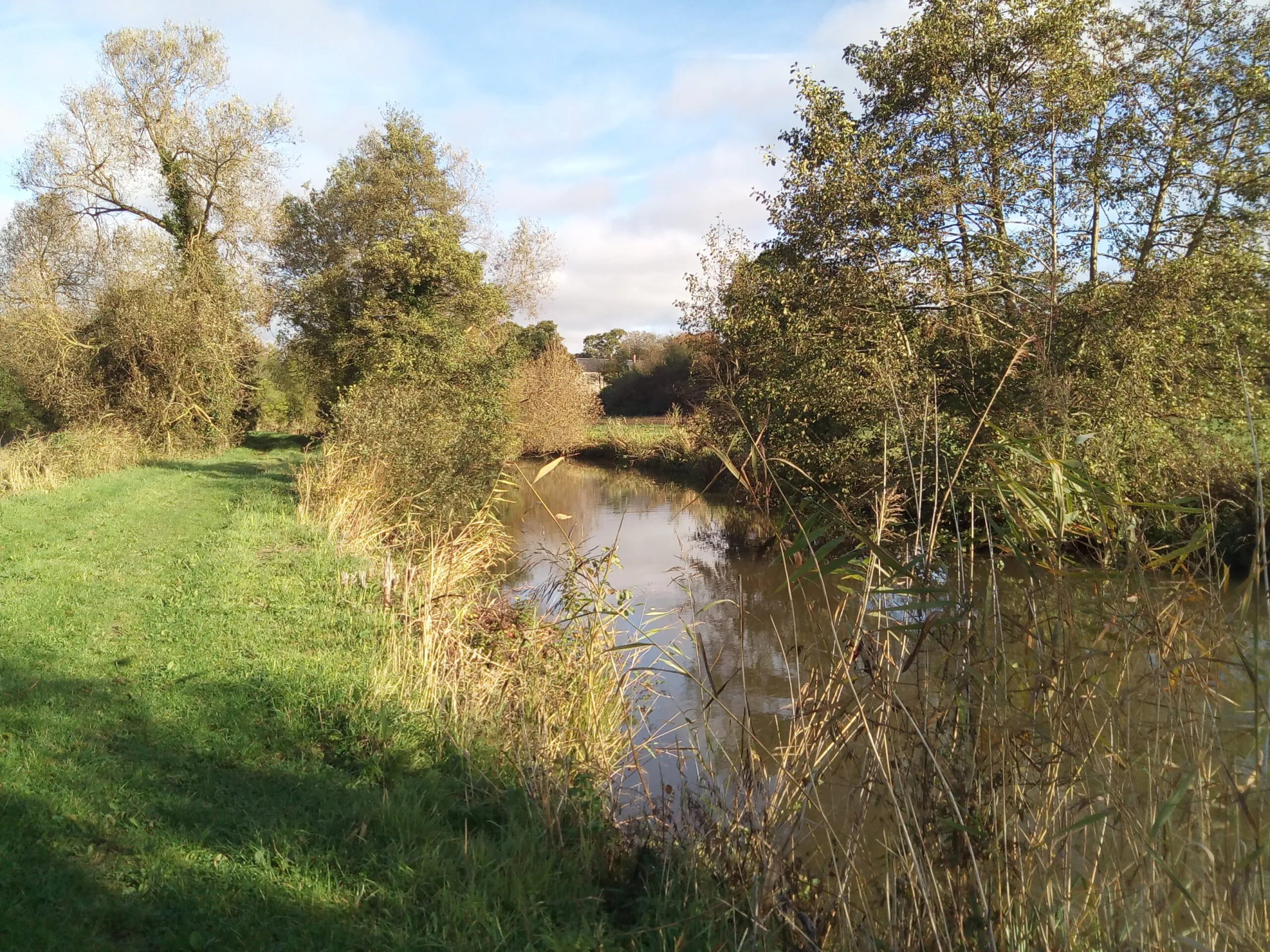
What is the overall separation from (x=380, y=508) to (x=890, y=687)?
1118cm

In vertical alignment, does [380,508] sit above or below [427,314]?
below

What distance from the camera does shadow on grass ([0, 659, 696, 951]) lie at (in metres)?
3.11

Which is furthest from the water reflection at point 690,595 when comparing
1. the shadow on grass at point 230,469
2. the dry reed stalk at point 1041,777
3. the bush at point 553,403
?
the bush at point 553,403

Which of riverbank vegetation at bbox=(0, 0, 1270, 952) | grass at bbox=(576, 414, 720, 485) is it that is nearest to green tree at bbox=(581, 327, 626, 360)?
grass at bbox=(576, 414, 720, 485)

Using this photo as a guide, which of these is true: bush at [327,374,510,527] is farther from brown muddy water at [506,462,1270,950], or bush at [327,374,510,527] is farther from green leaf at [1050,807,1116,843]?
green leaf at [1050,807,1116,843]

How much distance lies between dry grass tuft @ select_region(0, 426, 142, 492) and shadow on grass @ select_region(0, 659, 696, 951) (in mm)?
11627

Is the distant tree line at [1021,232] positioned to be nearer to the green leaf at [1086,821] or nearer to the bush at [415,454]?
the bush at [415,454]

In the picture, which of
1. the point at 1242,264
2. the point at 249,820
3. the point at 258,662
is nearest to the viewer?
the point at 249,820

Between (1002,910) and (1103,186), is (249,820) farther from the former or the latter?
(1103,186)

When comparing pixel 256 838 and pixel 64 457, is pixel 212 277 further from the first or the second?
pixel 256 838

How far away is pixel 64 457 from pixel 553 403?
18325mm

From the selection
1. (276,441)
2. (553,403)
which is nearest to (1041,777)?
(553,403)

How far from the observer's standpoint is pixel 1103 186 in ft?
36.5

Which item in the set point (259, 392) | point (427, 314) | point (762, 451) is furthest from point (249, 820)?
point (259, 392)
